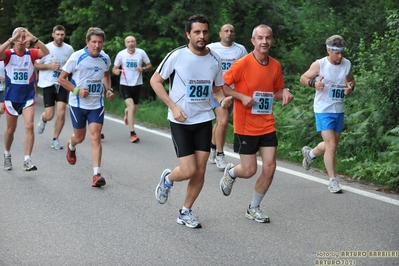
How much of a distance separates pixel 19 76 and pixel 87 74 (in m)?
1.36

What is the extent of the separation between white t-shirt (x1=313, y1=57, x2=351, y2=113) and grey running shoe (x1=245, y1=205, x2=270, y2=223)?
2155 millimetres

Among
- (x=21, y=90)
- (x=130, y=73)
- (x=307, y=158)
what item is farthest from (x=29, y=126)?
(x=130, y=73)

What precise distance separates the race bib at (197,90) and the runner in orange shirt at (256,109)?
279mm

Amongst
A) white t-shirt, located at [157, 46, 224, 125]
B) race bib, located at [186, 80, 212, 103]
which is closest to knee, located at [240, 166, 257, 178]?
white t-shirt, located at [157, 46, 224, 125]

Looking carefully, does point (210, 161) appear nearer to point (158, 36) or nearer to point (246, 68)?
point (246, 68)

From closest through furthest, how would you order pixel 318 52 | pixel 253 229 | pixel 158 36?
pixel 253 229 < pixel 318 52 < pixel 158 36

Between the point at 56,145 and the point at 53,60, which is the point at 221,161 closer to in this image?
the point at 56,145

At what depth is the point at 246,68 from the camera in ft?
25.0

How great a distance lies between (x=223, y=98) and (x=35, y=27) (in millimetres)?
21005

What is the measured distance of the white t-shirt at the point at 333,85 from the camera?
9.34m

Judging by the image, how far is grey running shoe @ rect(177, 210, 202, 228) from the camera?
24.4 ft

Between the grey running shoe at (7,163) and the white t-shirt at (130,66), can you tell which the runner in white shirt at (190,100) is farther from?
the white t-shirt at (130,66)

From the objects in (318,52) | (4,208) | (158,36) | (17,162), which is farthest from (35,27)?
(4,208)

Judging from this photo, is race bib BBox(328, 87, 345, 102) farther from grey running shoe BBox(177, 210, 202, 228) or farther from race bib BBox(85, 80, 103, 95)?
race bib BBox(85, 80, 103, 95)
